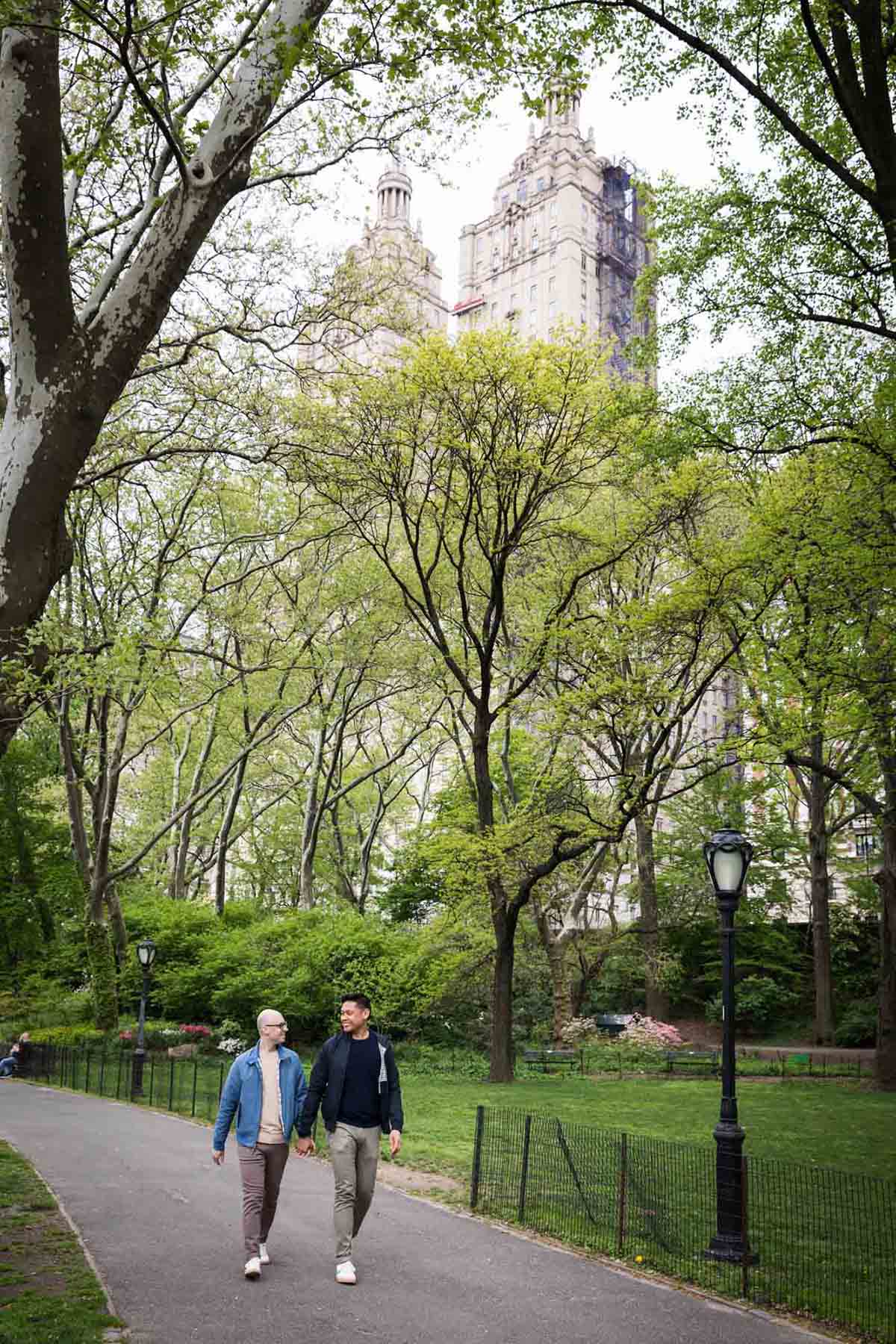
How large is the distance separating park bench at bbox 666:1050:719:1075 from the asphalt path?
18.0m

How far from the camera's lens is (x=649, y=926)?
33.6 m

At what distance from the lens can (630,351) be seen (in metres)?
17.3

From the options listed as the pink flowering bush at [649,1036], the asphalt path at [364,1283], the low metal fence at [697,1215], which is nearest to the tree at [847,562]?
the low metal fence at [697,1215]

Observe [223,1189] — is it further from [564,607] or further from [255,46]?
[564,607]

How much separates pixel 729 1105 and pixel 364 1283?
359cm

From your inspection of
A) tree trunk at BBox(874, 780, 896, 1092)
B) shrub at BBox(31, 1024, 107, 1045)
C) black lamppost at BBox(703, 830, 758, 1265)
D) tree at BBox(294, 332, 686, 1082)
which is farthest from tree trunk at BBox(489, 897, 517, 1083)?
black lamppost at BBox(703, 830, 758, 1265)

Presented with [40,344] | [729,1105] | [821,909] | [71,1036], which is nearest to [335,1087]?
[729,1105]

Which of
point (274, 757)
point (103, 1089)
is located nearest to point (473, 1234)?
point (103, 1089)

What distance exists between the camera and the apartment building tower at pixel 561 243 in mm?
79500

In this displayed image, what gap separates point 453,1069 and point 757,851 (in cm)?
1607

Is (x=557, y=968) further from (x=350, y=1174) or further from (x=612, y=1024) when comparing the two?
(x=350, y=1174)

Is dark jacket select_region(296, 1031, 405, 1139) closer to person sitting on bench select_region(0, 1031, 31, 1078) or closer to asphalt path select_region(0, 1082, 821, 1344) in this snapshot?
asphalt path select_region(0, 1082, 821, 1344)

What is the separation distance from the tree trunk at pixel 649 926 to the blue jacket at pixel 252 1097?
1026 inches

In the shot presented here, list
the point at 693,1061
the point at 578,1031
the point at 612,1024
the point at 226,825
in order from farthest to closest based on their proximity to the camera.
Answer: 1. the point at 226,825
2. the point at 612,1024
3. the point at 578,1031
4. the point at 693,1061
